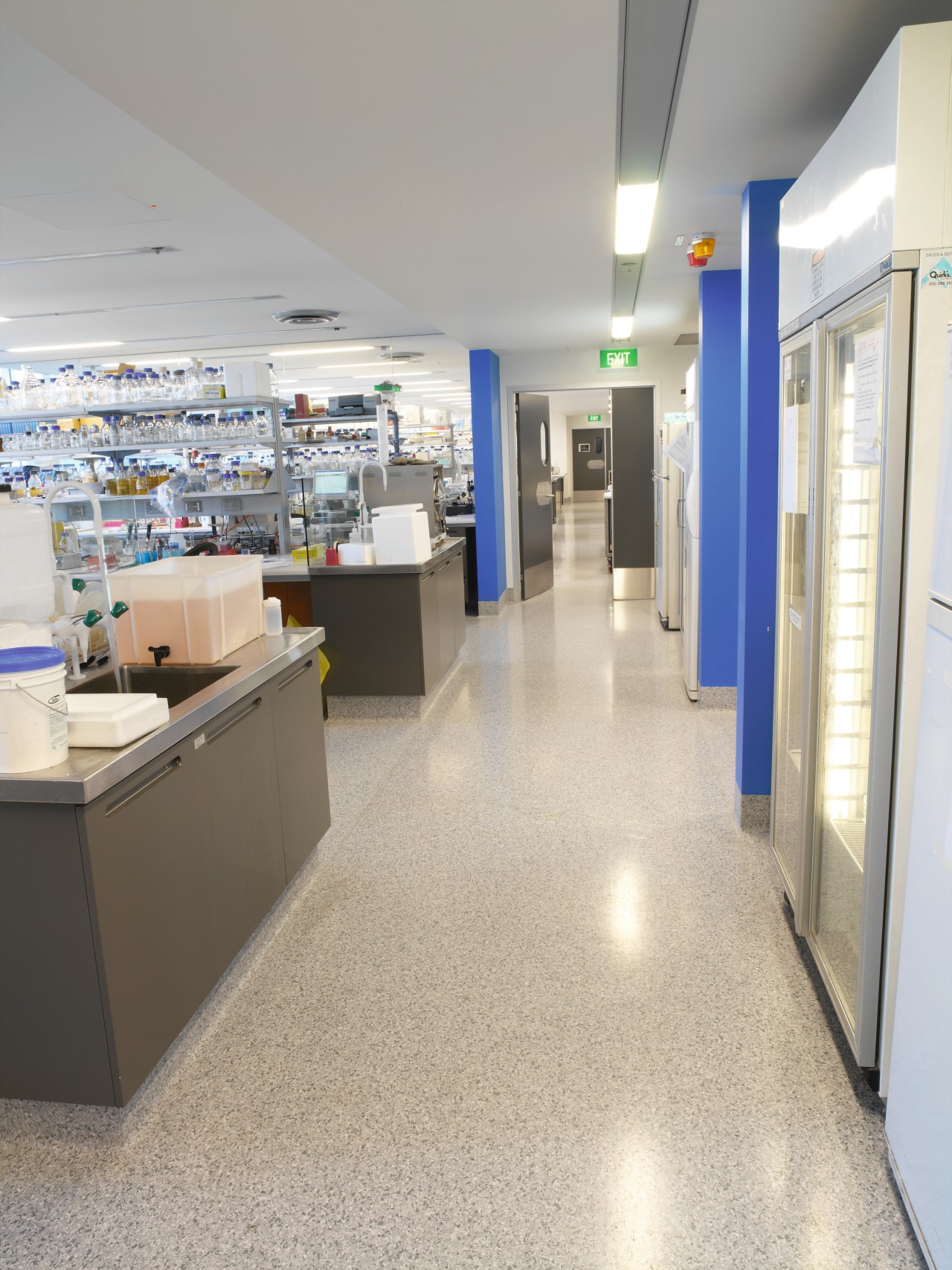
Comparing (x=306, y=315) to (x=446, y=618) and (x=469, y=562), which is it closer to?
(x=469, y=562)

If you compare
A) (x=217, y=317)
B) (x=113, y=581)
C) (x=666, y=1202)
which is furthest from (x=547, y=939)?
(x=217, y=317)

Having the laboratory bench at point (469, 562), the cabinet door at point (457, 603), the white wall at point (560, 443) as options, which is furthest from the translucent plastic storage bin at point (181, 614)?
the white wall at point (560, 443)

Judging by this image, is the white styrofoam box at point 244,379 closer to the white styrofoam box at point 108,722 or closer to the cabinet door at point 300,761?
the cabinet door at point 300,761

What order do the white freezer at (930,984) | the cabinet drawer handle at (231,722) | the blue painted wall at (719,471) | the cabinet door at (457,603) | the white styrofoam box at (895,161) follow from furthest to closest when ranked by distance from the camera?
the cabinet door at (457,603) → the blue painted wall at (719,471) → the cabinet drawer handle at (231,722) → the white styrofoam box at (895,161) → the white freezer at (930,984)

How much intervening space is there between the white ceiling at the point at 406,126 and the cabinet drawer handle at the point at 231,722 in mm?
1724

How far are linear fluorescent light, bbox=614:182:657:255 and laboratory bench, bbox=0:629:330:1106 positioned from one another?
7.98ft

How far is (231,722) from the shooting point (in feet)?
8.61

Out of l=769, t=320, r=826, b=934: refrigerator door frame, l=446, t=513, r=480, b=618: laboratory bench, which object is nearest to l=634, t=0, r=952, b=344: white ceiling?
l=769, t=320, r=826, b=934: refrigerator door frame

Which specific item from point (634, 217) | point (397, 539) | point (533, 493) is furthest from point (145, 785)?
point (533, 493)

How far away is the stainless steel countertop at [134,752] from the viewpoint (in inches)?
73.3

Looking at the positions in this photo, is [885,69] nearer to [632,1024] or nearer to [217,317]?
[632,1024]

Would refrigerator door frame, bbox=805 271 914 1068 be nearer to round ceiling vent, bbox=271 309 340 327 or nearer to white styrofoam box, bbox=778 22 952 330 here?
white styrofoam box, bbox=778 22 952 330

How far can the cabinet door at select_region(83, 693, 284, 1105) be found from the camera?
1.99 m

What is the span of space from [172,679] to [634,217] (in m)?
2.71
